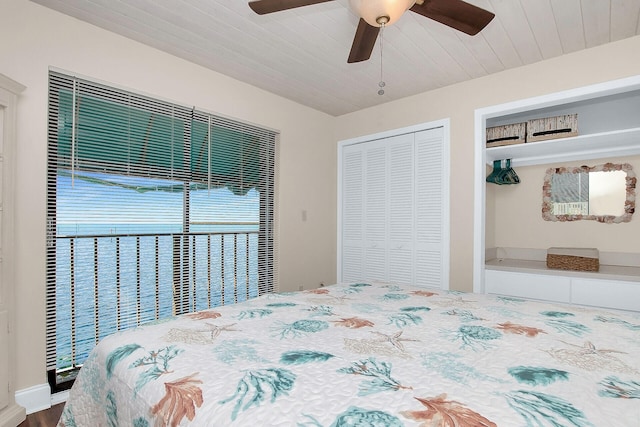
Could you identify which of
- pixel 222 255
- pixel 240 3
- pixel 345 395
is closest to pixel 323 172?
pixel 222 255

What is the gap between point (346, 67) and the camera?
2.91 meters

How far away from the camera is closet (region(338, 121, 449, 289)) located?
11.0ft

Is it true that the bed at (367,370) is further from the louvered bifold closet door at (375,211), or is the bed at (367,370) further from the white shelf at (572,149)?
the louvered bifold closet door at (375,211)

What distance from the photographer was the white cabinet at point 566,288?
8.51 feet

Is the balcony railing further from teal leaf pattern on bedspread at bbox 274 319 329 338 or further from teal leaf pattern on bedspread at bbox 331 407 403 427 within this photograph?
teal leaf pattern on bedspread at bbox 331 407 403 427

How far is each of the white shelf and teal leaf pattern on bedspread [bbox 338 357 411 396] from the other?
2912mm

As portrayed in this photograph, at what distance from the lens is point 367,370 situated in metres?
0.98

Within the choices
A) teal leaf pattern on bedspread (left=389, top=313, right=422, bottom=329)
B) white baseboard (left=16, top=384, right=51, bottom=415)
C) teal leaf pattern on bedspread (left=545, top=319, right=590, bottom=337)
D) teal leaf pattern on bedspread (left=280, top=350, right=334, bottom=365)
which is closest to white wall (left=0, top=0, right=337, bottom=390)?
white baseboard (left=16, top=384, right=51, bottom=415)

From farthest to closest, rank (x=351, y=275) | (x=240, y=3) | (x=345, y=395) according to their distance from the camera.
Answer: (x=351, y=275) < (x=240, y=3) < (x=345, y=395)

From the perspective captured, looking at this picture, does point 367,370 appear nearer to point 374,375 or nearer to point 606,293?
point 374,375

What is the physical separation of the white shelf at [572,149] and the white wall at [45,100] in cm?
223

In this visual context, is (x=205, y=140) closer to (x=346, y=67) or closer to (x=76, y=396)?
(x=346, y=67)

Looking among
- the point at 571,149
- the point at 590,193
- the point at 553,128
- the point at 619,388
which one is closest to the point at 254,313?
the point at 619,388

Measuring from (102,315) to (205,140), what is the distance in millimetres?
1612
